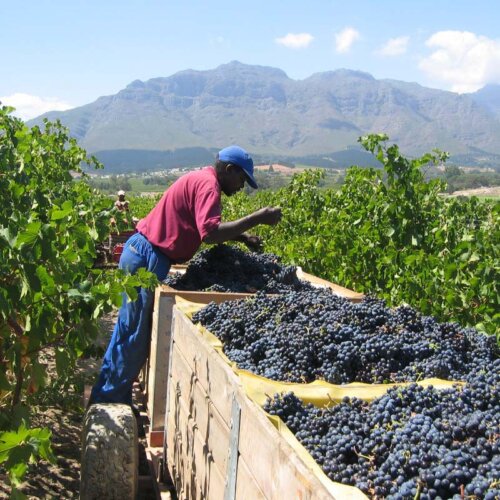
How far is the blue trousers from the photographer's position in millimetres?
4359

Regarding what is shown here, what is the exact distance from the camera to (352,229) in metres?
6.82

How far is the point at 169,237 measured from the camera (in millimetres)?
4543

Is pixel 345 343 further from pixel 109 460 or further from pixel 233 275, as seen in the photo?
pixel 233 275

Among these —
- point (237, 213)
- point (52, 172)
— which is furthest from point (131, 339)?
point (237, 213)

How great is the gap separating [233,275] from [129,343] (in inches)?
34.2

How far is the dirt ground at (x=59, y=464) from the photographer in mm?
4160

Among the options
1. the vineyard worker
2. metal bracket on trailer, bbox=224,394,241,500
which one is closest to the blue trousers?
the vineyard worker

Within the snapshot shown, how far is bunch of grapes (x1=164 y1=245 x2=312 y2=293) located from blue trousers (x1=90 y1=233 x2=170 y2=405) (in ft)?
0.90

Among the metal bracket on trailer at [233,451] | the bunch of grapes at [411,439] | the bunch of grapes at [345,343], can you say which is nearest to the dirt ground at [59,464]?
the bunch of grapes at [345,343]

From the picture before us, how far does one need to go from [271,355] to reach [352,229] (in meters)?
3.98

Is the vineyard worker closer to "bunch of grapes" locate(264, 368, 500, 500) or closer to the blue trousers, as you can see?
the blue trousers

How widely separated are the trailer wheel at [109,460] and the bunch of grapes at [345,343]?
2.37 feet

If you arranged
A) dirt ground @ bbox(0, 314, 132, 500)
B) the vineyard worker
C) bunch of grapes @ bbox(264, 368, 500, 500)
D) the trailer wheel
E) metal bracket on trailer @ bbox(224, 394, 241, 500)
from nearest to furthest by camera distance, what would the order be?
bunch of grapes @ bbox(264, 368, 500, 500), metal bracket on trailer @ bbox(224, 394, 241, 500), the trailer wheel, dirt ground @ bbox(0, 314, 132, 500), the vineyard worker

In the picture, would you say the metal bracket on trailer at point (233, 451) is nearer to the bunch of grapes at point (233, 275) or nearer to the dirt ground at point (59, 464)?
the dirt ground at point (59, 464)
